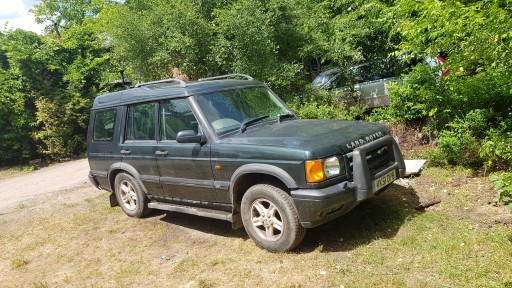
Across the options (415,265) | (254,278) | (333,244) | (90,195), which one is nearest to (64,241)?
(90,195)

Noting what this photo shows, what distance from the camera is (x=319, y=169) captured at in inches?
139

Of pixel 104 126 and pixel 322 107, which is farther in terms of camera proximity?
pixel 322 107

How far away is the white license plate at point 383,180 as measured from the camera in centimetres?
379

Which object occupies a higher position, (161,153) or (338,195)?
(161,153)

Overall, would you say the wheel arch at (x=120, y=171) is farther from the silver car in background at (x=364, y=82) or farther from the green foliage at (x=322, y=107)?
the silver car in background at (x=364, y=82)

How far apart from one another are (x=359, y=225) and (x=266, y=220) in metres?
1.17

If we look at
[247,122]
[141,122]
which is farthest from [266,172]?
[141,122]

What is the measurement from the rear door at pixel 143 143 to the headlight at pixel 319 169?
7.62 feet

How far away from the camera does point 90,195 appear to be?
7.86 metres

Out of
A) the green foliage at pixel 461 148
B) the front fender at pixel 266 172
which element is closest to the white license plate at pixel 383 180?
the front fender at pixel 266 172

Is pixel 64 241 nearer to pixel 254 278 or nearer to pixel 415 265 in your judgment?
pixel 254 278

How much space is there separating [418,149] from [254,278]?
186 inches

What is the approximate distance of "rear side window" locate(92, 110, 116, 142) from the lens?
5.67 m

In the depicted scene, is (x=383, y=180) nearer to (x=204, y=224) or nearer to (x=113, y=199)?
(x=204, y=224)
